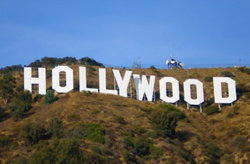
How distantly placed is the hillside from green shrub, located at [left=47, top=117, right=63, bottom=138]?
0.34 ft

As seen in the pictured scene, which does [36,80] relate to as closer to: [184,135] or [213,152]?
[184,135]

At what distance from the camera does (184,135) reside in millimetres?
65688

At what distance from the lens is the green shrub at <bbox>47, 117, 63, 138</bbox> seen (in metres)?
57.5

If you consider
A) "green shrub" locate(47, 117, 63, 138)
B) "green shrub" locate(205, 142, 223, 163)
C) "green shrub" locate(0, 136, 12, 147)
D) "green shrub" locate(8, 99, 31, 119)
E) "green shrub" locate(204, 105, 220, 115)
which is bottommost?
"green shrub" locate(205, 142, 223, 163)

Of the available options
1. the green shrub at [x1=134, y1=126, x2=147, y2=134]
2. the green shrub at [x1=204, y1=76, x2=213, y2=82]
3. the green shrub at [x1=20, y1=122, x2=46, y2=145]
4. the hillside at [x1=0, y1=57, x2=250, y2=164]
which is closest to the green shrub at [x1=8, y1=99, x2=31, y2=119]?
the hillside at [x1=0, y1=57, x2=250, y2=164]

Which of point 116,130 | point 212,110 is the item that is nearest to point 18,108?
point 116,130

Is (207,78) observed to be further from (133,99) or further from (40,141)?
(40,141)

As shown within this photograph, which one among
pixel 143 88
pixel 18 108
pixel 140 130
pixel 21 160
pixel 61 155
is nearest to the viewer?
pixel 61 155

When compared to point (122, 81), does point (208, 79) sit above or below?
above

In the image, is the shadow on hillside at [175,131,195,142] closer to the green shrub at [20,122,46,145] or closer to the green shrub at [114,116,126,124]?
the green shrub at [114,116,126,124]

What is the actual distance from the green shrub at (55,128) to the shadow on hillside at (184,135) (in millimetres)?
14531

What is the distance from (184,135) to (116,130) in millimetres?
9541

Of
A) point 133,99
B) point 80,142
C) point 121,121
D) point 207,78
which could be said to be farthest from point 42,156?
point 207,78

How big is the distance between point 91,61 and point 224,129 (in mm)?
52056
